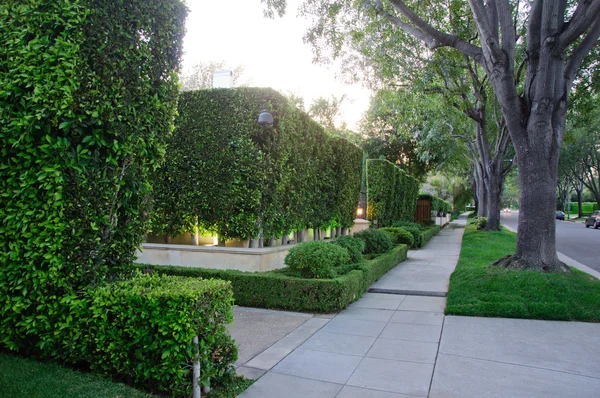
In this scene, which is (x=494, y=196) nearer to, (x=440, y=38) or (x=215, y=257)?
(x=440, y=38)

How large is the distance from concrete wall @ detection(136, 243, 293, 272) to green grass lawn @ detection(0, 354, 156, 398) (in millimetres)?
4095

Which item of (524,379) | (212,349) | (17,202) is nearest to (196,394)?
(212,349)

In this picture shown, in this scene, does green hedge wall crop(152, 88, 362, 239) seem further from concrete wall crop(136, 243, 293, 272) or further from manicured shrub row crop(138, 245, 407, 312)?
manicured shrub row crop(138, 245, 407, 312)

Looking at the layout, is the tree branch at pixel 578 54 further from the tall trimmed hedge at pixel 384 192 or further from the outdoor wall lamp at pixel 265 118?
the tall trimmed hedge at pixel 384 192

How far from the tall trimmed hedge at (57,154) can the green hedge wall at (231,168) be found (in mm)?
3984

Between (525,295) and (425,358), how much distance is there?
3434 millimetres

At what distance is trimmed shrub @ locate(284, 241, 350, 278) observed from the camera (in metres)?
7.00

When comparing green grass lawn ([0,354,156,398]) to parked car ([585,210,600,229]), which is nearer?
green grass lawn ([0,354,156,398])

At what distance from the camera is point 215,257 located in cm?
834

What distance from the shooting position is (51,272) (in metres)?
3.64

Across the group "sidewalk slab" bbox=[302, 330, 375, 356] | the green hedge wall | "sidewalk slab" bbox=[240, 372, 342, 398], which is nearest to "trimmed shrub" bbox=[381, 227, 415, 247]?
the green hedge wall

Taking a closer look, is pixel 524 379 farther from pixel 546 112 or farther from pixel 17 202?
pixel 546 112

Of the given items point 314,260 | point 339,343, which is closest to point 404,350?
point 339,343

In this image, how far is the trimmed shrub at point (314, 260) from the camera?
700cm
